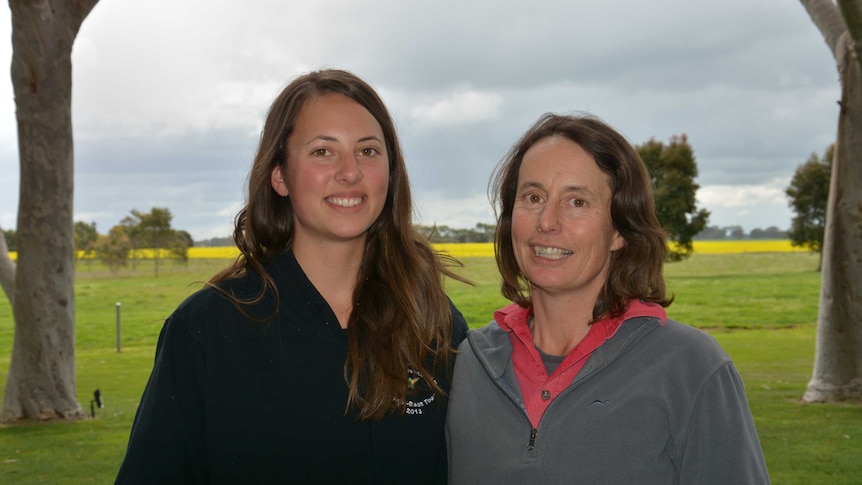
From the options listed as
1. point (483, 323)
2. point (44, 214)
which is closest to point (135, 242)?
point (483, 323)

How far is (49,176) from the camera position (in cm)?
880

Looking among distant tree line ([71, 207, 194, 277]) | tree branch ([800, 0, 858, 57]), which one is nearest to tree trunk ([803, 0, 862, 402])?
tree branch ([800, 0, 858, 57])

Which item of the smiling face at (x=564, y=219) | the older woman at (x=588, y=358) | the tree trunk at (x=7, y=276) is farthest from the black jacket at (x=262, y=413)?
the tree trunk at (x=7, y=276)

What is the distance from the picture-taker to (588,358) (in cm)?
238

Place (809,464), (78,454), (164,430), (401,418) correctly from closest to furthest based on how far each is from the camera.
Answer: (164,430) → (401,418) → (809,464) → (78,454)

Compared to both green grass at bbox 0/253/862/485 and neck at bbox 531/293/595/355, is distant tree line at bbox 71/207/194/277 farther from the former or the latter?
neck at bbox 531/293/595/355

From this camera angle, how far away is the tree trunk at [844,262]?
8.89 m

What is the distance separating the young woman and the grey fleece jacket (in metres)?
0.36

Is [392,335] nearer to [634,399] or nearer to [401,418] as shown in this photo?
[401,418]

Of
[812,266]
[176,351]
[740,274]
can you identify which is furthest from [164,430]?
[812,266]

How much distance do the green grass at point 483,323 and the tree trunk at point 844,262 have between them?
384 millimetres

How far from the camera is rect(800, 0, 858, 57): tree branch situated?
31.1 feet

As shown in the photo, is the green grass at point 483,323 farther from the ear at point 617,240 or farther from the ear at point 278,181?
the ear at point 617,240

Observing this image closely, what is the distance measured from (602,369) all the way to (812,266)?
1552 inches
